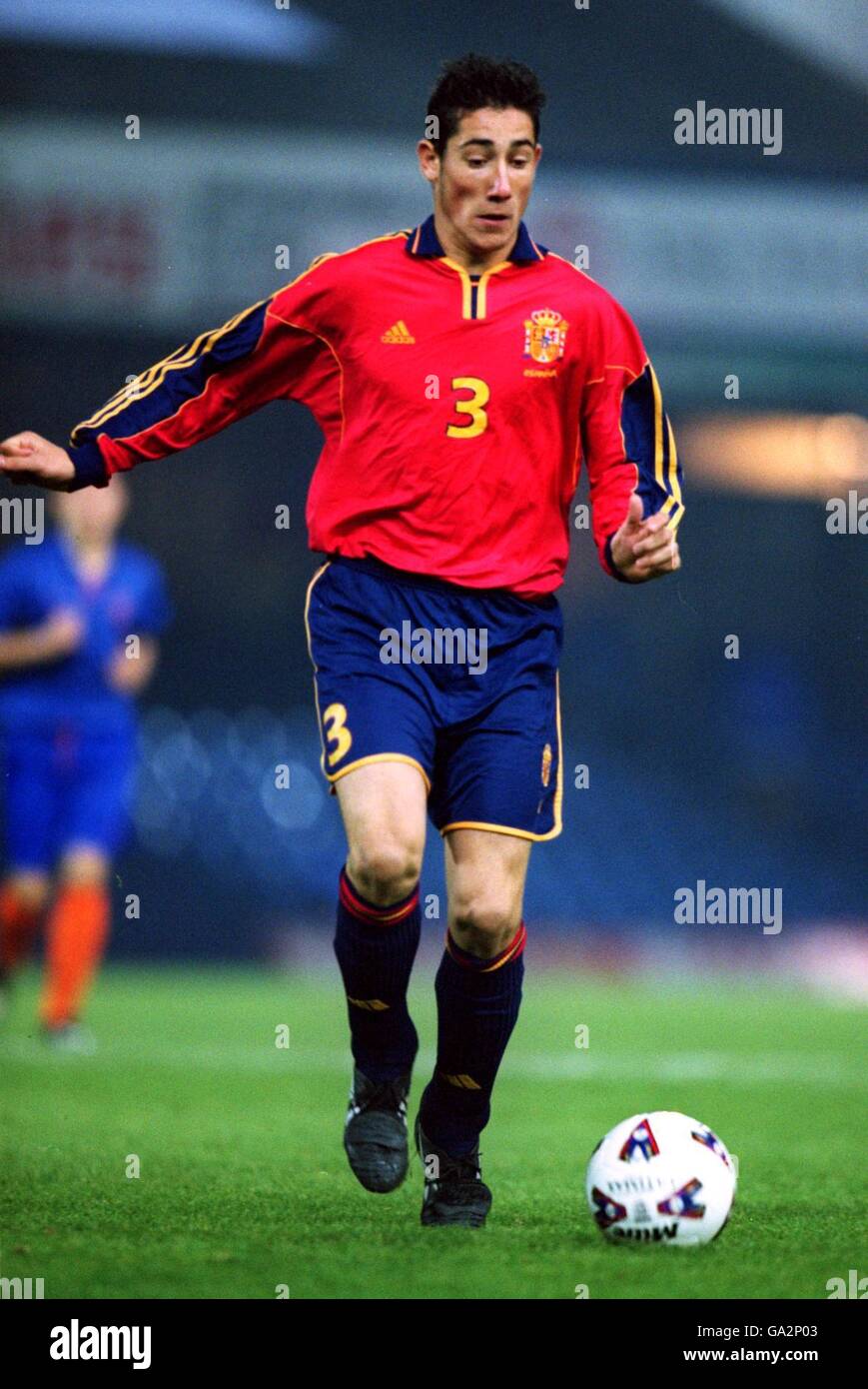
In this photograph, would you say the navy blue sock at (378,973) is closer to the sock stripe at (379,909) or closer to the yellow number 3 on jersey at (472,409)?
the sock stripe at (379,909)

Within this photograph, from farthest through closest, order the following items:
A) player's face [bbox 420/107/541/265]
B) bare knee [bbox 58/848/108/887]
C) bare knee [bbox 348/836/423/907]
A: bare knee [bbox 58/848/108/887]
player's face [bbox 420/107/541/265]
bare knee [bbox 348/836/423/907]

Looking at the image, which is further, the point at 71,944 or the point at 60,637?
the point at 60,637

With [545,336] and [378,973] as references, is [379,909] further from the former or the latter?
[545,336]

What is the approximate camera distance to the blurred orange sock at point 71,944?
8.73m

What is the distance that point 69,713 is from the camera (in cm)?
953

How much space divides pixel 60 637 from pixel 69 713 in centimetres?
39

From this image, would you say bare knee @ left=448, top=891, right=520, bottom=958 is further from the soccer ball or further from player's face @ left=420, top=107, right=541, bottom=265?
player's face @ left=420, top=107, right=541, bottom=265

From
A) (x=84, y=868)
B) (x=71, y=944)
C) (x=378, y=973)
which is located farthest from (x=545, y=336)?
(x=84, y=868)

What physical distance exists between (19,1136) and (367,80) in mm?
10442

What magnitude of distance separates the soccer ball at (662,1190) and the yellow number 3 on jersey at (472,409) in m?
1.47

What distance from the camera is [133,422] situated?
4.73 meters

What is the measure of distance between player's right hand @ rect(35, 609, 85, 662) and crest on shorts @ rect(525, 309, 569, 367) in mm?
5013

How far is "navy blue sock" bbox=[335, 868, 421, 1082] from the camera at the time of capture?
452 cm

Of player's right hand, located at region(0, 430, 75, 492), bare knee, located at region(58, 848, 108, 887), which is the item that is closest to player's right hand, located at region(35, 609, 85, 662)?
bare knee, located at region(58, 848, 108, 887)
